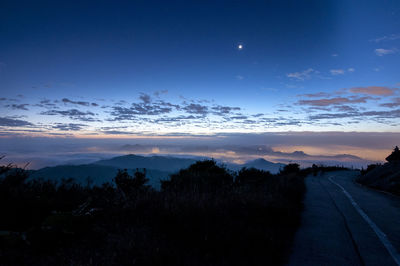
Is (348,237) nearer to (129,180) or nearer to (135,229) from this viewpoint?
(135,229)

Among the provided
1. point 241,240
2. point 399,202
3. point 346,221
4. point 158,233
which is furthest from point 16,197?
point 399,202

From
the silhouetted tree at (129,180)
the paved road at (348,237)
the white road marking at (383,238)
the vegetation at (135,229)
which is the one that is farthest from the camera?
the silhouetted tree at (129,180)

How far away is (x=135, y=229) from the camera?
463 cm

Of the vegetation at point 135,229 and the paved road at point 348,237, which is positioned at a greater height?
the vegetation at point 135,229

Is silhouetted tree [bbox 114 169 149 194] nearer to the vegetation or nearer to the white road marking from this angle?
the vegetation

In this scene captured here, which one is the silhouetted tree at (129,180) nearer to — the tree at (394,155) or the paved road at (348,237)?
the paved road at (348,237)

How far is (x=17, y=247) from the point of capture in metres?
3.65

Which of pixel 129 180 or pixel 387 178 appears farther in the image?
pixel 387 178

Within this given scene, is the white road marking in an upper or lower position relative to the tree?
lower

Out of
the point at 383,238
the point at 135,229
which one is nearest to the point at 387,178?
the point at 383,238

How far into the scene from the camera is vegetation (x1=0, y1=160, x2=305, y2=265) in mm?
3691

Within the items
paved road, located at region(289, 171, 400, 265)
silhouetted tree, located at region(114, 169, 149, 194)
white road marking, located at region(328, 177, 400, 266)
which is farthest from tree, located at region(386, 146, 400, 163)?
silhouetted tree, located at region(114, 169, 149, 194)

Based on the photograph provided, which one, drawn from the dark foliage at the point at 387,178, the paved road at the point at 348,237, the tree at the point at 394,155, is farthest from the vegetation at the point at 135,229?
the tree at the point at 394,155

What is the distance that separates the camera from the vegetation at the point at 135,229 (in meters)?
3.69
